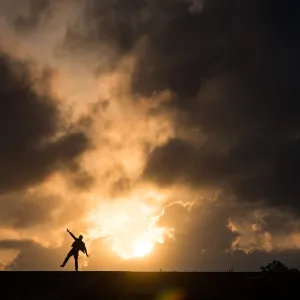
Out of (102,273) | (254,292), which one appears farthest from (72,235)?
(254,292)

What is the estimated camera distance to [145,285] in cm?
1800

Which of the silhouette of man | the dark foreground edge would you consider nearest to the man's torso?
the silhouette of man

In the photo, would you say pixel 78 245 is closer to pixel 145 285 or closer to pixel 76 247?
pixel 76 247

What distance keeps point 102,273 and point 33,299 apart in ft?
9.09

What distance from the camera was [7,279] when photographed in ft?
55.9

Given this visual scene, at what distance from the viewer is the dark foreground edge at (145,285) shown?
17.0 m

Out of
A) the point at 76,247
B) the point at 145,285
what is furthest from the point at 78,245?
the point at 145,285

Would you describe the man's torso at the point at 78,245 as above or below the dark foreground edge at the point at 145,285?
above

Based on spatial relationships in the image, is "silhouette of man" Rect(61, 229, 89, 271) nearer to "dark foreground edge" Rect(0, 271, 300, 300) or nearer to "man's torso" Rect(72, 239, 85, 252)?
"man's torso" Rect(72, 239, 85, 252)

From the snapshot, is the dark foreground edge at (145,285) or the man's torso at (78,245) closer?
the dark foreground edge at (145,285)

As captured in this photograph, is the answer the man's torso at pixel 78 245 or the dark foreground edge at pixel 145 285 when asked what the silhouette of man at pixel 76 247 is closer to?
the man's torso at pixel 78 245

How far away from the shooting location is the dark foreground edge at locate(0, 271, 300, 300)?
1695 cm

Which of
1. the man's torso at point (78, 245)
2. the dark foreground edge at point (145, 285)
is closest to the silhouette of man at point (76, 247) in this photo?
the man's torso at point (78, 245)

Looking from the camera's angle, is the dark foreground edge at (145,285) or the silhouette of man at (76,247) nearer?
the dark foreground edge at (145,285)
